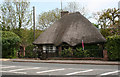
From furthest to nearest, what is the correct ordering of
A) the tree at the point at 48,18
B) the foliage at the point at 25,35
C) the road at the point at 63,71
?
1. the tree at the point at 48,18
2. the foliage at the point at 25,35
3. the road at the point at 63,71

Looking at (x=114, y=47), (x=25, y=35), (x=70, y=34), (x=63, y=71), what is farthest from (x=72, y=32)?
(x=63, y=71)

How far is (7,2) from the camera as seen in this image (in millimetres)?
42656

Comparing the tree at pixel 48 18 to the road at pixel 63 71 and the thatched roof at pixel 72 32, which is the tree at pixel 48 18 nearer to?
the thatched roof at pixel 72 32

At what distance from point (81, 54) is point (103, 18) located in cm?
1921

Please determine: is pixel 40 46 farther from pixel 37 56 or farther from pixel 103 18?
pixel 103 18

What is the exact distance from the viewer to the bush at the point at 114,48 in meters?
22.4

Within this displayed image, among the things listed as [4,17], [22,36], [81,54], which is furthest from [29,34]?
[81,54]

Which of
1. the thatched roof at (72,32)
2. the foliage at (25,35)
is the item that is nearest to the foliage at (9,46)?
the thatched roof at (72,32)

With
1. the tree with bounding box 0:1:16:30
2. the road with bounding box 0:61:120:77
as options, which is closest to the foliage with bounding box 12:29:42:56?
the tree with bounding box 0:1:16:30

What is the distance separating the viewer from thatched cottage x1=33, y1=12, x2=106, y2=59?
Answer: 30609 mm

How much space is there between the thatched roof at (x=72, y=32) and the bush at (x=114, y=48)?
7239mm

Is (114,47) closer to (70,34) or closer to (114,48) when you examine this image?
(114,48)

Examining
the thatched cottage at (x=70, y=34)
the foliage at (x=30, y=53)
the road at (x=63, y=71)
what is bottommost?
the road at (x=63, y=71)

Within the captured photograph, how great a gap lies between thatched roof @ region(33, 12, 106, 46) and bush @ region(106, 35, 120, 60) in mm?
7239
